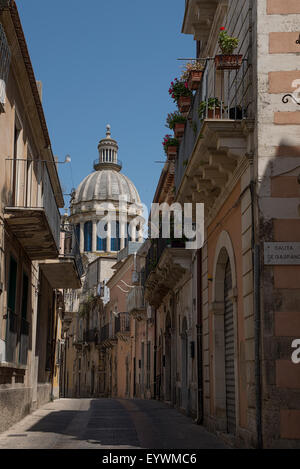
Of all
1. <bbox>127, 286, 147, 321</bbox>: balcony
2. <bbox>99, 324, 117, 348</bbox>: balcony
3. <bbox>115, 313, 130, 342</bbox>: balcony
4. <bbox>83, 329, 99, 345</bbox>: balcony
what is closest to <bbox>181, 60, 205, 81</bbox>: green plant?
<bbox>127, 286, 147, 321</bbox>: balcony

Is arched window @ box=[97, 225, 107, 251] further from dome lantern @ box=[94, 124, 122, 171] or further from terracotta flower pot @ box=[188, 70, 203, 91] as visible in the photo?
terracotta flower pot @ box=[188, 70, 203, 91]

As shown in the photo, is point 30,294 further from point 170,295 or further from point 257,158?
point 257,158

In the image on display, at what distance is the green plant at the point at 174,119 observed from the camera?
47.8 feet

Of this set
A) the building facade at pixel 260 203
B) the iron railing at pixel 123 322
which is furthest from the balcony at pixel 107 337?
the building facade at pixel 260 203

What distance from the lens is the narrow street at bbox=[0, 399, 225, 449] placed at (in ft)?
34.2

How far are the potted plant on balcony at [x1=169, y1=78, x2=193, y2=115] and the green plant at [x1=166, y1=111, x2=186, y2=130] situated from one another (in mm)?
227

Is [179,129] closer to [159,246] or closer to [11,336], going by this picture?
[11,336]

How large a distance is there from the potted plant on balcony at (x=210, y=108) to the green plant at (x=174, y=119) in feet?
10.2

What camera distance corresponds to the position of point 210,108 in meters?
11.2

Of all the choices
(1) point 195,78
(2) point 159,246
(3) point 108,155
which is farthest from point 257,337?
(3) point 108,155

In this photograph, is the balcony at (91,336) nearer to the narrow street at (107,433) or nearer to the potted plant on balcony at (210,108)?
the narrow street at (107,433)

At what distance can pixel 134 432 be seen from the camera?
12320 millimetres
